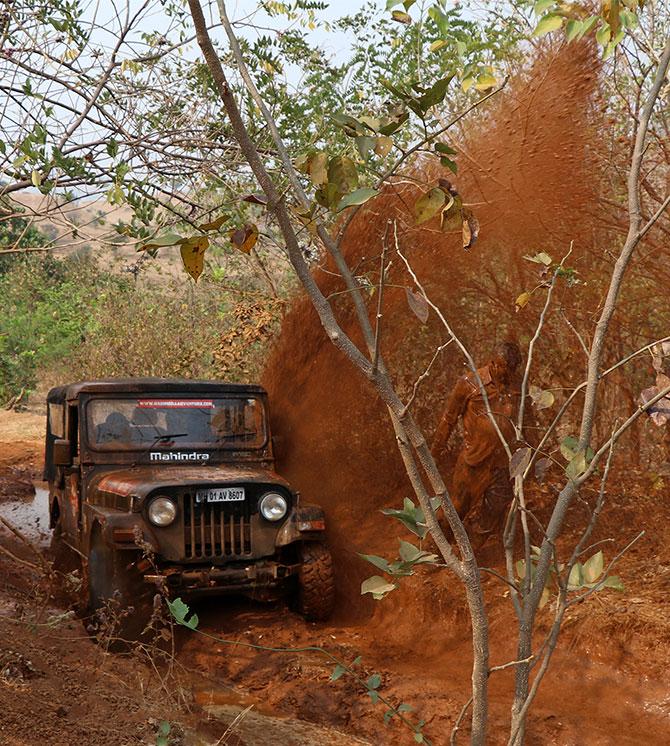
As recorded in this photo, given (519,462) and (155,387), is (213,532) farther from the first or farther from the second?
(519,462)

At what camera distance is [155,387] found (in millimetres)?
6953

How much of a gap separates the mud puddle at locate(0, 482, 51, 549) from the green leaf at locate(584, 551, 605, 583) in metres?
7.45

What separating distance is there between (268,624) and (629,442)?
140 inches

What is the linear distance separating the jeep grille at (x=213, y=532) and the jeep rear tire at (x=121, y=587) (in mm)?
372

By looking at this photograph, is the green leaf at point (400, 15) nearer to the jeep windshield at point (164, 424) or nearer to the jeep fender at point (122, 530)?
the jeep fender at point (122, 530)

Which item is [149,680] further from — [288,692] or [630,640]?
[630,640]

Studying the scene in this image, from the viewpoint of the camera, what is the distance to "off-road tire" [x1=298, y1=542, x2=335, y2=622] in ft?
21.3

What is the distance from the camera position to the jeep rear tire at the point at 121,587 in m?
6.05

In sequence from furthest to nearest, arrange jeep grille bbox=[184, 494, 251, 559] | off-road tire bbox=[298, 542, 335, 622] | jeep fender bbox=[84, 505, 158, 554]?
off-road tire bbox=[298, 542, 335, 622]
jeep grille bbox=[184, 494, 251, 559]
jeep fender bbox=[84, 505, 158, 554]

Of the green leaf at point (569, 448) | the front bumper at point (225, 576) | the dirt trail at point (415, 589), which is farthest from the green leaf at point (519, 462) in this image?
the front bumper at point (225, 576)

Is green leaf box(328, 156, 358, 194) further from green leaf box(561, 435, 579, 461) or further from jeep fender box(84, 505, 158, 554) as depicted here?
jeep fender box(84, 505, 158, 554)

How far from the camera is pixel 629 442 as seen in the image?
26.3ft

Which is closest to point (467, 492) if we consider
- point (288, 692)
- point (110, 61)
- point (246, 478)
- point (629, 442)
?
point (629, 442)

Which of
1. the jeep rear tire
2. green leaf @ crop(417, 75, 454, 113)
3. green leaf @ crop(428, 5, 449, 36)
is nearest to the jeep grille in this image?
the jeep rear tire
